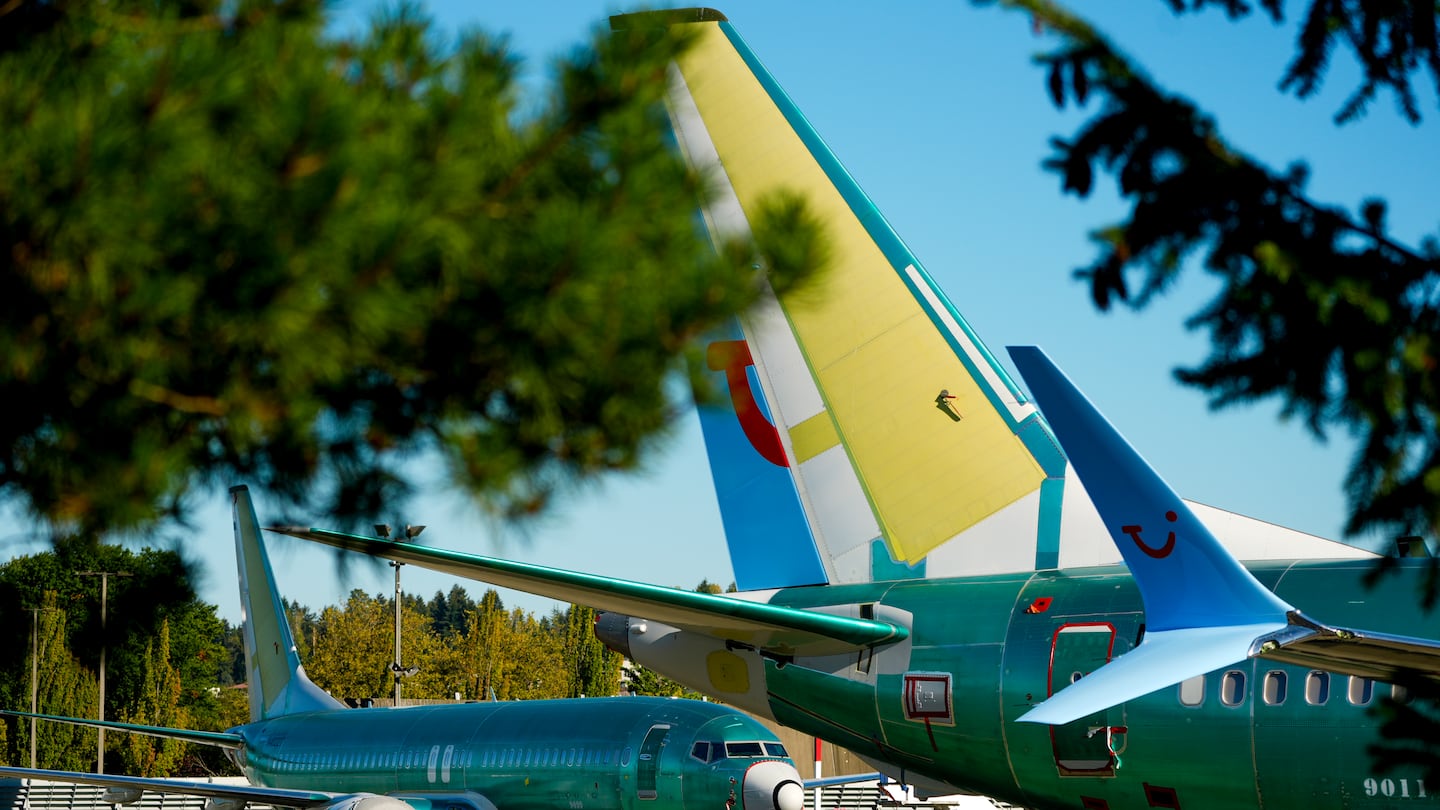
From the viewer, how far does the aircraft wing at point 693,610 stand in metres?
13.1

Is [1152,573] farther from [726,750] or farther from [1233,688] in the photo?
[726,750]

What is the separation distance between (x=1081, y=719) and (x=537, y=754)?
42.4 ft

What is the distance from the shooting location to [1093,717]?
1304 cm

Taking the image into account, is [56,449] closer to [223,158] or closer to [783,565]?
[223,158]

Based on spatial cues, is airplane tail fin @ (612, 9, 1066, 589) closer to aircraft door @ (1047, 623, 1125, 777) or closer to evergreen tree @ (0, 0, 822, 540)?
aircraft door @ (1047, 623, 1125, 777)

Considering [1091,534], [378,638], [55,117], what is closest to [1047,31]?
[55,117]

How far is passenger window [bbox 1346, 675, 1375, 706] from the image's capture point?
11.9 m

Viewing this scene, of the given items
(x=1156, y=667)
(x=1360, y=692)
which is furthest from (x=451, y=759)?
(x=1156, y=667)

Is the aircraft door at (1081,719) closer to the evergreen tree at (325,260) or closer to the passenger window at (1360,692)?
the passenger window at (1360,692)

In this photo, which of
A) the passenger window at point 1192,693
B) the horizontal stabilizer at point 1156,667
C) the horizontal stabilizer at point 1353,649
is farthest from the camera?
the passenger window at point 1192,693

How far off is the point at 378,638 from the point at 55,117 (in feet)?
292

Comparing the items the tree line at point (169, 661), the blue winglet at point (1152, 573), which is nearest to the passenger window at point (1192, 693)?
the blue winglet at point (1152, 573)

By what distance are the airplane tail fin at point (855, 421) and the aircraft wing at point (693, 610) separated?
1.15 meters

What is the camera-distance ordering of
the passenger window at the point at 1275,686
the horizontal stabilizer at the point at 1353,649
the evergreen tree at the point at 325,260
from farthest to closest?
1. the passenger window at the point at 1275,686
2. the horizontal stabilizer at the point at 1353,649
3. the evergreen tree at the point at 325,260
